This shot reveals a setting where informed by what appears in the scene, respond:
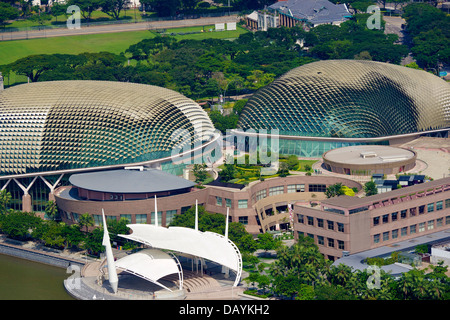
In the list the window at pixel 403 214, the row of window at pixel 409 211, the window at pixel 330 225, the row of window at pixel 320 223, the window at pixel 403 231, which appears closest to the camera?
the row of window at pixel 320 223

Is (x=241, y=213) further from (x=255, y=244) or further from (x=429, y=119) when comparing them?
(x=429, y=119)

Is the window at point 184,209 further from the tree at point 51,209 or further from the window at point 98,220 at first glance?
the tree at point 51,209

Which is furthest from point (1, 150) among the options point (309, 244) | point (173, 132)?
point (309, 244)

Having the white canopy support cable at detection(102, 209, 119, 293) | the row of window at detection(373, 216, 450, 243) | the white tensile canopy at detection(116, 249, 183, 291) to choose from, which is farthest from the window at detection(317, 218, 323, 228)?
the white canopy support cable at detection(102, 209, 119, 293)

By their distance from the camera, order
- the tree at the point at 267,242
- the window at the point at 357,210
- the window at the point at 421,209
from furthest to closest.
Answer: the window at the point at 421,209
the tree at the point at 267,242
the window at the point at 357,210

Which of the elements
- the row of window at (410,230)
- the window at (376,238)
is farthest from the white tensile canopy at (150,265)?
the row of window at (410,230)

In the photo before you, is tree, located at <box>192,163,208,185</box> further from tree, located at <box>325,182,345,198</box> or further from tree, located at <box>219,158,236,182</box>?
tree, located at <box>325,182,345,198</box>

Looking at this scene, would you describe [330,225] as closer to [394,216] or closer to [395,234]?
[394,216]
